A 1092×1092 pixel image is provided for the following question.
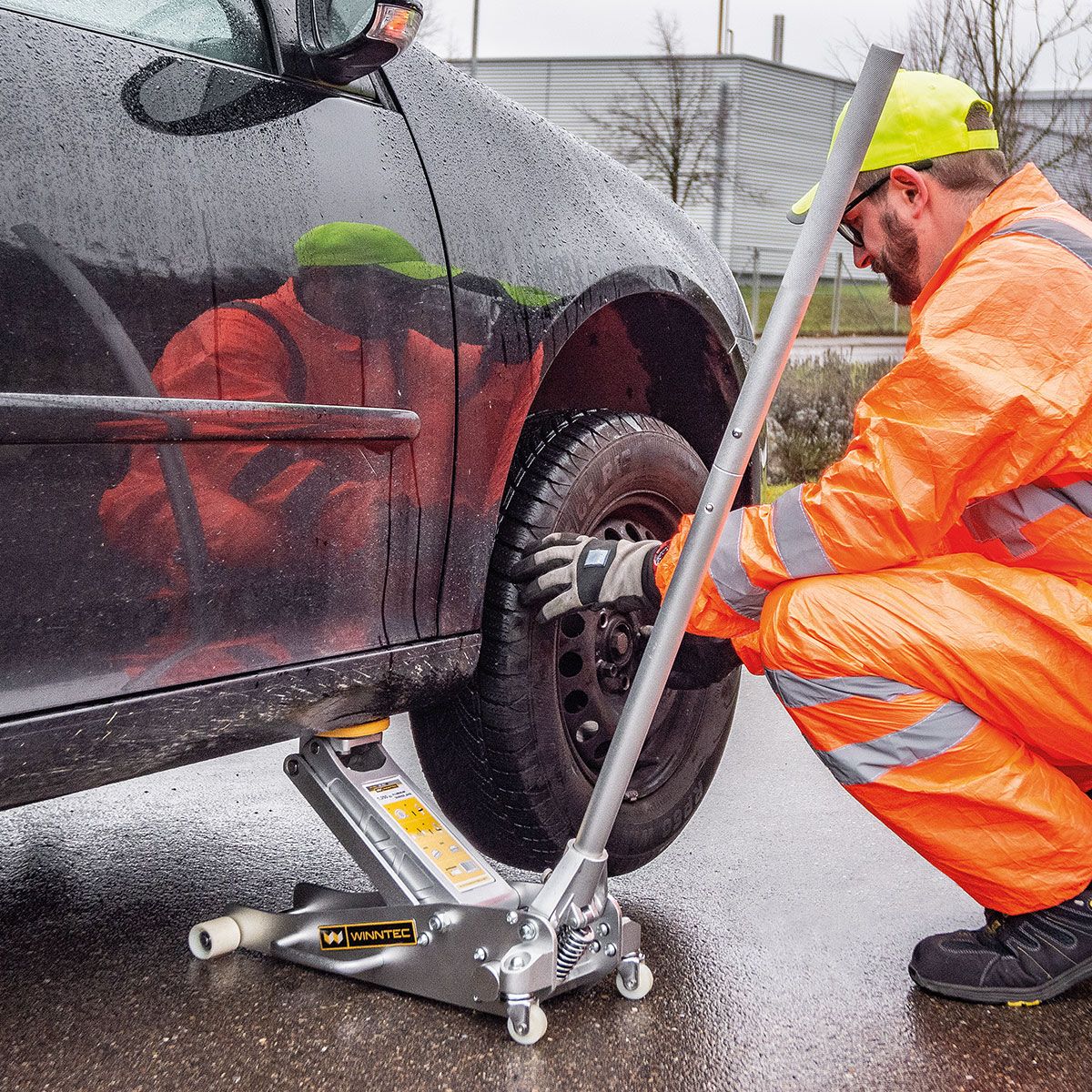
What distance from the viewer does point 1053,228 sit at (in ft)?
6.33

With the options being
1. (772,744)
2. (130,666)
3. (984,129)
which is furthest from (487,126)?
(772,744)

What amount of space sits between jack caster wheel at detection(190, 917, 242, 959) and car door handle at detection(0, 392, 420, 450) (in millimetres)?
781

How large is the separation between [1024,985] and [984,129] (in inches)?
52.4

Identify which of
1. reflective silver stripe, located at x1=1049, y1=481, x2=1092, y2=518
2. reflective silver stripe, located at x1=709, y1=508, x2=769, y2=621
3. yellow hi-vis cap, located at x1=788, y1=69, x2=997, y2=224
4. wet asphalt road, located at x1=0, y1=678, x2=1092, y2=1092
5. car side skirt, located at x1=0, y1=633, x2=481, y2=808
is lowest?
wet asphalt road, located at x1=0, y1=678, x2=1092, y2=1092

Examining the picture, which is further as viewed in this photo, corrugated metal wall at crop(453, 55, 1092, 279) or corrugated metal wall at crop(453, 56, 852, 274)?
corrugated metal wall at crop(453, 56, 852, 274)

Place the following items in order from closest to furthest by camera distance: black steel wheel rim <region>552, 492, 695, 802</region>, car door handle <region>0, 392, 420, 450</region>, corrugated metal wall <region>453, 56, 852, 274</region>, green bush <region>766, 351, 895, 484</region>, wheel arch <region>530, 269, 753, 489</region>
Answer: car door handle <region>0, 392, 420, 450</region> → black steel wheel rim <region>552, 492, 695, 802</region> → wheel arch <region>530, 269, 753, 489</region> → green bush <region>766, 351, 895, 484</region> → corrugated metal wall <region>453, 56, 852, 274</region>

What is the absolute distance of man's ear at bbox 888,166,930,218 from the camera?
2.08 meters

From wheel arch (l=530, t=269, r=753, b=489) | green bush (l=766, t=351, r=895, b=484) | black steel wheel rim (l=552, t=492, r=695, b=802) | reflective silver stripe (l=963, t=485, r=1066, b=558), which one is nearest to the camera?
reflective silver stripe (l=963, t=485, r=1066, b=558)

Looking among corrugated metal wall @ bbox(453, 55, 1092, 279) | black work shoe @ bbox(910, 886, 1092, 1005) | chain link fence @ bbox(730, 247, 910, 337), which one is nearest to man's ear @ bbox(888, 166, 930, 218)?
black work shoe @ bbox(910, 886, 1092, 1005)

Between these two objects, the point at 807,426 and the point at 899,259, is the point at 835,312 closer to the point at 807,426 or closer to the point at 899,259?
the point at 807,426

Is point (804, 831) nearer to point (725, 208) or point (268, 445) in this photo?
point (268, 445)

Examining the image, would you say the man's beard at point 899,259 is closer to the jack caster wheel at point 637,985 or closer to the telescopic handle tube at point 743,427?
the telescopic handle tube at point 743,427

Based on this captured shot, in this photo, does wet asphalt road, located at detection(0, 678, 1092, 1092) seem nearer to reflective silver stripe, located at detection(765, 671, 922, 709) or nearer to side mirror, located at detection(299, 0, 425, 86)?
reflective silver stripe, located at detection(765, 671, 922, 709)

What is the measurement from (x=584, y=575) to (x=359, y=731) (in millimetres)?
419
